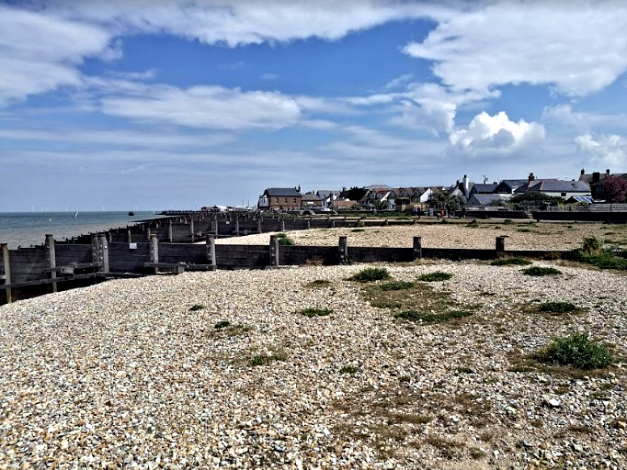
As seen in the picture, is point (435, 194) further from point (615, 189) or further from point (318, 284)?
point (318, 284)

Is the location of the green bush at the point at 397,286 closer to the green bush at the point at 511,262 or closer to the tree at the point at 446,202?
the green bush at the point at 511,262

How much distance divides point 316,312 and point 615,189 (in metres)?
107

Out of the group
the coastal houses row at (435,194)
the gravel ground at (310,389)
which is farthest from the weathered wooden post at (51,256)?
the coastal houses row at (435,194)

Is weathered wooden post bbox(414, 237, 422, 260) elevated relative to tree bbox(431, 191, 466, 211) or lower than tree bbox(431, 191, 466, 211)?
lower

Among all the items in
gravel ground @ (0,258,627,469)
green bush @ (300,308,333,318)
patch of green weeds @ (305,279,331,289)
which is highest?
patch of green weeds @ (305,279,331,289)

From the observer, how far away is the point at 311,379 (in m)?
9.03

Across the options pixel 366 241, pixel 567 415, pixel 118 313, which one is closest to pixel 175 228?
pixel 366 241

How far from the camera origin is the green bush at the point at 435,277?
59.3 ft

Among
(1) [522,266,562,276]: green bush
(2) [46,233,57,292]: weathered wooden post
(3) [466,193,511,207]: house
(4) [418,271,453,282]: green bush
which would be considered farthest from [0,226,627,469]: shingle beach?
(3) [466,193,511,207]: house

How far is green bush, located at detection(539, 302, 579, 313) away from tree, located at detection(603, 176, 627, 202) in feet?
320

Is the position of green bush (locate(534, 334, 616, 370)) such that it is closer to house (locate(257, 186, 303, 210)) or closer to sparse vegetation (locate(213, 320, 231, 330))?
sparse vegetation (locate(213, 320, 231, 330))

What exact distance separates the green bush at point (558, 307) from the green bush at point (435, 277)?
5.01 metres

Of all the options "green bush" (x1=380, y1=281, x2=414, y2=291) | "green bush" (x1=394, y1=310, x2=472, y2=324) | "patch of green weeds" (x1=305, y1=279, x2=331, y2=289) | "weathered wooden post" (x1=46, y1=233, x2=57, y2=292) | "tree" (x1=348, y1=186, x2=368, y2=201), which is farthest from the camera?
"tree" (x1=348, y1=186, x2=368, y2=201)

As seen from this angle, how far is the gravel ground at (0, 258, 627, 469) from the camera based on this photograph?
6508mm
